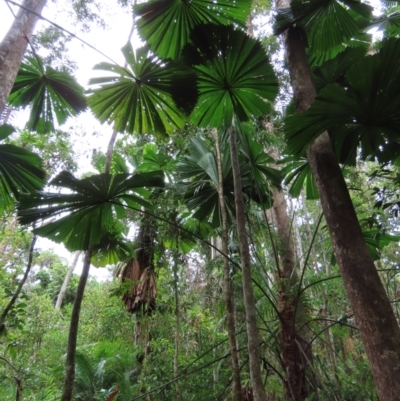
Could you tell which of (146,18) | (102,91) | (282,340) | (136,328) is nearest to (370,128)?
(282,340)

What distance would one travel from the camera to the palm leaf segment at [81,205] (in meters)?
2.47

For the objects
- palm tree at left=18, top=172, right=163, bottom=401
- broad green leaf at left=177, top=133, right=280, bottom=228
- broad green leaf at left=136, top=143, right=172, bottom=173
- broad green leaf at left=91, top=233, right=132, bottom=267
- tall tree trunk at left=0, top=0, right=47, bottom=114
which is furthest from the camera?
broad green leaf at left=136, top=143, right=172, bottom=173

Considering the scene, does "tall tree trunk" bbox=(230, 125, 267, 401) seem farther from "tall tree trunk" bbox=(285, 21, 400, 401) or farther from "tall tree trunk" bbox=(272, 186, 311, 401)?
"tall tree trunk" bbox=(285, 21, 400, 401)

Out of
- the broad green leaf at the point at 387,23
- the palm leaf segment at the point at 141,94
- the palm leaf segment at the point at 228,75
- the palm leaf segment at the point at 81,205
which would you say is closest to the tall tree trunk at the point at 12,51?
the palm leaf segment at the point at 141,94

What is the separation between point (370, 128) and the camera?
1.92m

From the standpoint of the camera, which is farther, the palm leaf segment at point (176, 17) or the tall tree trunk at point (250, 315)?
the palm leaf segment at point (176, 17)

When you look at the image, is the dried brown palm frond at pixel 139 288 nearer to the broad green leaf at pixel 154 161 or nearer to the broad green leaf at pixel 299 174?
the broad green leaf at pixel 154 161

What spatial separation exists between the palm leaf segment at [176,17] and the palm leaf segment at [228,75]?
0.36 m

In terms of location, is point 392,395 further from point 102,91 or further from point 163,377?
point 163,377

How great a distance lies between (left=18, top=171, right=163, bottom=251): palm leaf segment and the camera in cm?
247

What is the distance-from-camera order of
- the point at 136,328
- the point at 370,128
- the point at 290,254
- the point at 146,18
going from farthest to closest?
the point at 136,328 < the point at 290,254 < the point at 146,18 < the point at 370,128

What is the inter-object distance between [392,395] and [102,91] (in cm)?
292

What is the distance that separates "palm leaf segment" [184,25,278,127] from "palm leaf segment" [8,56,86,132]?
1.45 m

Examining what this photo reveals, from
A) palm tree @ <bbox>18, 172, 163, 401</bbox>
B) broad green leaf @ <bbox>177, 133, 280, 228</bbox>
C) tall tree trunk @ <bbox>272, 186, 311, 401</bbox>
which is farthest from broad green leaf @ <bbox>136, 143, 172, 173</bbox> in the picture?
tall tree trunk @ <bbox>272, 186, 311, 401</bbox>
